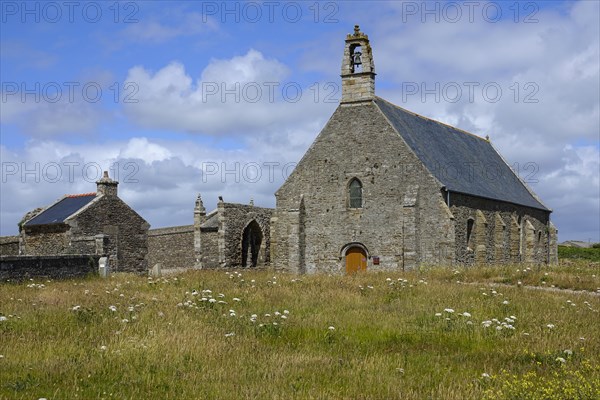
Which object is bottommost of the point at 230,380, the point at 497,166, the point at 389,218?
the point at 230,380

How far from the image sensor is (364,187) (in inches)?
1297

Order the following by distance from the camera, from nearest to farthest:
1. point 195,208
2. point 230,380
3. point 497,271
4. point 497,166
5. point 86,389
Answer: point 86,389
point 230,380
point 497,271
point 195,208
point 497,166

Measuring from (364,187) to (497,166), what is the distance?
17979 mm

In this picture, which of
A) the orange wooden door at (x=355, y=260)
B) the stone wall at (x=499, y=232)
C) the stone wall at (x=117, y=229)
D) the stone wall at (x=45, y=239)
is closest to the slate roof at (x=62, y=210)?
the stone wall at (x=45, y=239)

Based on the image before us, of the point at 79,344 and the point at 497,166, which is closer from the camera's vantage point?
the point at 79,344

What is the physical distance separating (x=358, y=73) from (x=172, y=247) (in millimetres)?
17567

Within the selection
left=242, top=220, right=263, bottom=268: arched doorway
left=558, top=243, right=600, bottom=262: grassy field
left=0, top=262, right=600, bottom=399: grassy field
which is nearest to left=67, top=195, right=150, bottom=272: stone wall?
left=242, top=220, right=263, bottom=268: arched doorway

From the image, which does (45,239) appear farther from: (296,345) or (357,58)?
(296,345)

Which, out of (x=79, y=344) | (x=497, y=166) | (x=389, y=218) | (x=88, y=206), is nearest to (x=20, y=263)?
(x=88, y=206)

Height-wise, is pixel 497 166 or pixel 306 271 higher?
pixel 497 166

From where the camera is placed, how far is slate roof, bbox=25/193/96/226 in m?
35.1

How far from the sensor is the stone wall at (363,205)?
31.2 m

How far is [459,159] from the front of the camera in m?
39.1

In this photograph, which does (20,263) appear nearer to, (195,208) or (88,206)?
(88,206)
